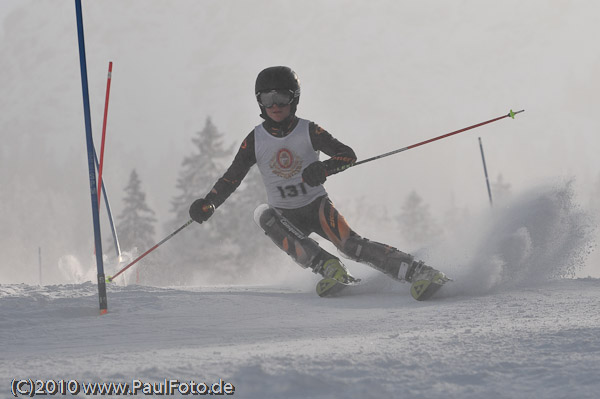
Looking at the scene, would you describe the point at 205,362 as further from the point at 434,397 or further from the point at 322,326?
the point at 322,326

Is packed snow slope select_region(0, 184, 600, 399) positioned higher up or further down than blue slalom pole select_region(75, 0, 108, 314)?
further down

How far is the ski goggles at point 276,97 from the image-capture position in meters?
4.99

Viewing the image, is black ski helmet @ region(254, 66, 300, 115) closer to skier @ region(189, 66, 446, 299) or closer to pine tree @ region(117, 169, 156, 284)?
skier @ region(189, 66, 446, 299)

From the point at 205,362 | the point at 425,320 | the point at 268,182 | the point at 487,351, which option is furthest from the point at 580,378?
the point at 268,182

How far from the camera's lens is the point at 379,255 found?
4910mm

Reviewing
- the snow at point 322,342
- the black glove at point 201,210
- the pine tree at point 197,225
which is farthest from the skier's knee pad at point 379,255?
the pine tree at point 197,225

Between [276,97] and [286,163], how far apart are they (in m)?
0.56

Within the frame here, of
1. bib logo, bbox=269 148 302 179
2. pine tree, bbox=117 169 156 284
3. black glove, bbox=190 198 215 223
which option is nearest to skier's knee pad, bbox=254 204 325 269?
bib logo, bbox=269 148 302 179

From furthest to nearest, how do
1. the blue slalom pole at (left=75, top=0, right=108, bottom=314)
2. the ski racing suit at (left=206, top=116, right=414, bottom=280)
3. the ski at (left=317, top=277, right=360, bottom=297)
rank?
the ski racing suit at (left=206, top=116, right=414, bottom=280) → the ski at (left=317, top=277, right=360, bottom=297) → the blue slalom pole at (left=75, top=0, right=108, bottom=314)

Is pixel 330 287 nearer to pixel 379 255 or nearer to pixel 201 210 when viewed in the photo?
pixel 379 255

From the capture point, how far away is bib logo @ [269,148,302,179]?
511cm

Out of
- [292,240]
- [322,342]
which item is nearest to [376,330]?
[322,342]

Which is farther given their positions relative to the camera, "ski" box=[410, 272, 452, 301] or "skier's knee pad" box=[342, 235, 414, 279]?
"skier's knee pad" box=[342, 235, 414, 279]

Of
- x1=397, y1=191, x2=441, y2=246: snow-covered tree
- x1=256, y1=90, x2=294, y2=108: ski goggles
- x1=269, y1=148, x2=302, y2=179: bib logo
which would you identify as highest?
x1=256, y1=90, x2=294, y2=108: ski goggles
